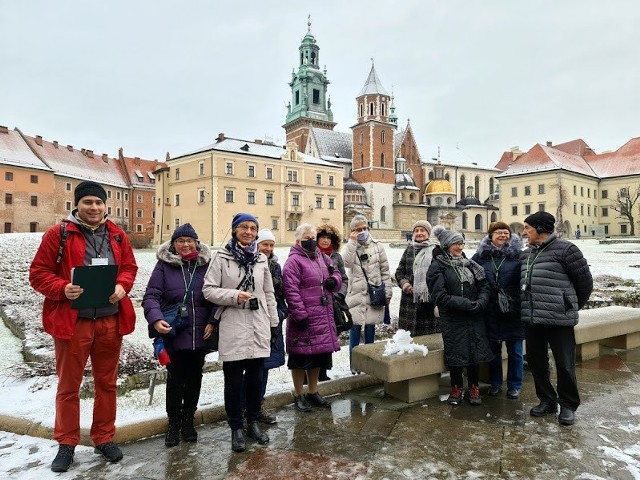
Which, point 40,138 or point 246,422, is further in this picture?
point 40,138

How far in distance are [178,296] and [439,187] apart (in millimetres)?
69820

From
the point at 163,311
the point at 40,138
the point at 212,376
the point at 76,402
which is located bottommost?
the point at 212,376

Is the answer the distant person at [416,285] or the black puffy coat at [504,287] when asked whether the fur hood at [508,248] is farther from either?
the distant person at [416,285]

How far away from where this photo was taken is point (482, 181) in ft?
269

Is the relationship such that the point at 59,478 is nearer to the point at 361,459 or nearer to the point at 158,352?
the point at 158,352

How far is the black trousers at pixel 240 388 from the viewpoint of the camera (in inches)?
165

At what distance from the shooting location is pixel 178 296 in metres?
4.22

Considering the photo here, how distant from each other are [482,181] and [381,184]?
26484 millimetres

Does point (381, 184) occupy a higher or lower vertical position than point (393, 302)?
higher

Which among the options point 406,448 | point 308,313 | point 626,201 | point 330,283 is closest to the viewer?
point 406,448

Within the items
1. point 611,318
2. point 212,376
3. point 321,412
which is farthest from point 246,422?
point 611,318

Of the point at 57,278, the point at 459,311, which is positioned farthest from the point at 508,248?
the point at 57,278

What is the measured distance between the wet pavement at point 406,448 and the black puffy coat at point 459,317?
59cm

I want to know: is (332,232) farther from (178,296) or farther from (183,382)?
(183,382)
